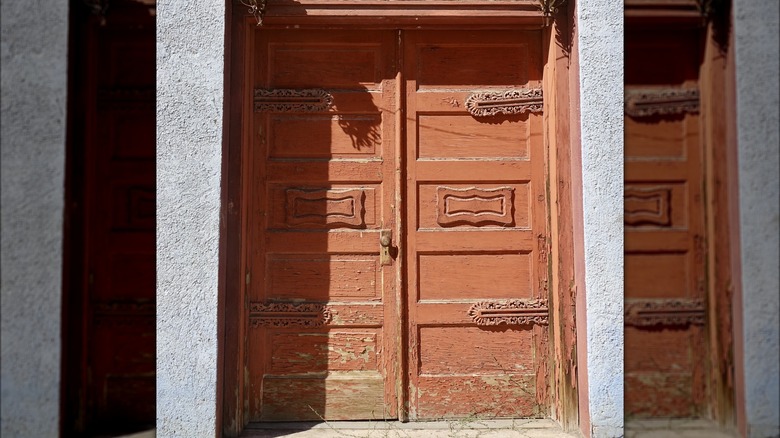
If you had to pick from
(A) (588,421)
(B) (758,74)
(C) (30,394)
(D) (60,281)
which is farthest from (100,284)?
(B) (758,74)

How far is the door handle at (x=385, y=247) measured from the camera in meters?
3.80

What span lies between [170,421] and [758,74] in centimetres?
421

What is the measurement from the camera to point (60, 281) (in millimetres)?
3699

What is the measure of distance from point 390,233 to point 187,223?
1228mm

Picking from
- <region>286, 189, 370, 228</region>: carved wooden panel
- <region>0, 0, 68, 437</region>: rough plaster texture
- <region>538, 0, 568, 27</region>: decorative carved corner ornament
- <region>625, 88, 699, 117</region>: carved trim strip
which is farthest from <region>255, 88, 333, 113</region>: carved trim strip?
<region>625, 88, 699, 117</region>: carved trim strip

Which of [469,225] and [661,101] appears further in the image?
[661,101]

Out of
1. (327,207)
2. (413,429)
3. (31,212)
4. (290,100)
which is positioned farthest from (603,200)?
(31,212)

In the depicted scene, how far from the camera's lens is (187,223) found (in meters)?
3.43

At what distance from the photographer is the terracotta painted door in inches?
169

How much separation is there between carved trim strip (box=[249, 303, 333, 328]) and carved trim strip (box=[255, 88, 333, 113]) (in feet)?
4.09

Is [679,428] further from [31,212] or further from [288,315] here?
[31,212]

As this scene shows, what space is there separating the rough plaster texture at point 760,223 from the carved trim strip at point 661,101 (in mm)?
463

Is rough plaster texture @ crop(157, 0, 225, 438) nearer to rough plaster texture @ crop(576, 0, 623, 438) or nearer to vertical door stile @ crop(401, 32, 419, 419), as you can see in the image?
vertical door stile @ crop(401, 32, 419, 419)

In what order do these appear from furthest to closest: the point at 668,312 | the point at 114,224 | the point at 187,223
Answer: the point at 668,312 < the point at 114,224 < the point at 187,223
